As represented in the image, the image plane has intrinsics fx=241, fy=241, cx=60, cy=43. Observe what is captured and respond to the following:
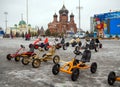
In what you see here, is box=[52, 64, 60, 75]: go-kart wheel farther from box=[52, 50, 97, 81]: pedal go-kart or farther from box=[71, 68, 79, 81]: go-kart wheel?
box=[71, 68, 79, 81]: go-kart wheel

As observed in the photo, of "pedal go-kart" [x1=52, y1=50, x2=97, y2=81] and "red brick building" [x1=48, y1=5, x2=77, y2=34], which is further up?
"red brick building" [x1=48, y1=5, x2=77, y2=34]

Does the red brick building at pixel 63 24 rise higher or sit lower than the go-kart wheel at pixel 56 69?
higher

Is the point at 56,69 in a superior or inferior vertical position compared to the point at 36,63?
inferior

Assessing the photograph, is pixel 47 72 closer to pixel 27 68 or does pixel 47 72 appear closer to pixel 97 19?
pixel 27 68

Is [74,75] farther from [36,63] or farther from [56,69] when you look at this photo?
[36,63]

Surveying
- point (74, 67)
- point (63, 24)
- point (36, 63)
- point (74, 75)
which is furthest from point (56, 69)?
point (63, 24)

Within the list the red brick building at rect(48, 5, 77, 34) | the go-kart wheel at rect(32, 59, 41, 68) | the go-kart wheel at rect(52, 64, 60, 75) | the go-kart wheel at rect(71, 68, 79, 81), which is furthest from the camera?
the red brick building at rect(48, 5, 77, 34)

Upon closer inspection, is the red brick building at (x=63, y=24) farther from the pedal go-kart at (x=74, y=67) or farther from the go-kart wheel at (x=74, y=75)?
the go-kart wheel at (x=74, y=75)

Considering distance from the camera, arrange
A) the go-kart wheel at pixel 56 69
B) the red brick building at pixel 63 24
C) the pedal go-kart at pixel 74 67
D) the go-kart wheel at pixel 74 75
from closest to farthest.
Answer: the go-kart wheel at pixel 74 75
the pedal go-kart at pixel 74 67
the go-kart wheel at pixel 56 69
the red brick building at pixel 63 24

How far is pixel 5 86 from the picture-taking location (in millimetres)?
7980

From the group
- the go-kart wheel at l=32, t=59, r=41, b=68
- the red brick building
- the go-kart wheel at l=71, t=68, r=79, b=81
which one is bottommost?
the go-kart wheel at l=71, t=68, r=79, b=81

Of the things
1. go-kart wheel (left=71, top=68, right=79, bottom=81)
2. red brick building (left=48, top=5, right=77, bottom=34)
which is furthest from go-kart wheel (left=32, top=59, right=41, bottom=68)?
red brick building (left=48, top=5, right=77, bottom=34)

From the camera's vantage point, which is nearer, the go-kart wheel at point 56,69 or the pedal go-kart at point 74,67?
the pedal go-kart at point 74,67

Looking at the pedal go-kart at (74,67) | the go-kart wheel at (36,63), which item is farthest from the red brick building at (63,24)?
the pedal go-kart at (74,67)
